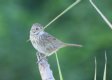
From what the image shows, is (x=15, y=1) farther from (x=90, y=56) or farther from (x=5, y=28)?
(x=90, y=56)

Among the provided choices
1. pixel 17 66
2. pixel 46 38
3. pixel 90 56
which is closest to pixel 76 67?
pixel 90 56

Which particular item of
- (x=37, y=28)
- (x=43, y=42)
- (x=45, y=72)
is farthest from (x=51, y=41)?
(x=45, y=72)

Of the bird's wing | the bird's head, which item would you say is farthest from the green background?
Answer: the bird's head

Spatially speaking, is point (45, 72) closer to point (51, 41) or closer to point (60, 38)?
point (51, 41)

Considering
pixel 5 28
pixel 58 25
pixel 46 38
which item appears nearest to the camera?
pixel 46 38

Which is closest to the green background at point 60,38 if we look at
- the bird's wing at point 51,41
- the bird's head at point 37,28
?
the bird's wing at point 51,41

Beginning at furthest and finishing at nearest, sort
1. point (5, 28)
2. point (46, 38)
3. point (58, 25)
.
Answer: point (58, 25)
point (5, 28)
point (46, 38)

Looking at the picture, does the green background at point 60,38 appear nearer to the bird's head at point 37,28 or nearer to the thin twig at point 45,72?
the bird's head at point 37,28
